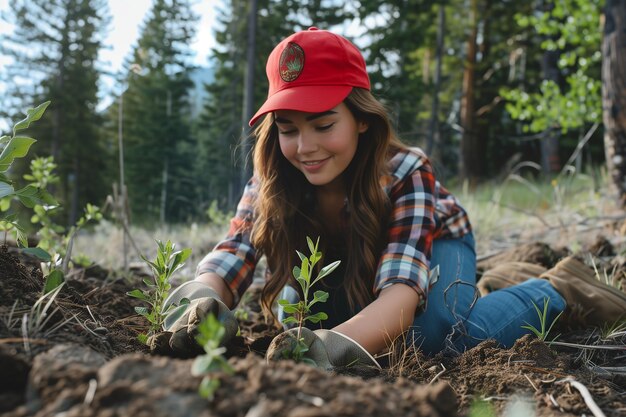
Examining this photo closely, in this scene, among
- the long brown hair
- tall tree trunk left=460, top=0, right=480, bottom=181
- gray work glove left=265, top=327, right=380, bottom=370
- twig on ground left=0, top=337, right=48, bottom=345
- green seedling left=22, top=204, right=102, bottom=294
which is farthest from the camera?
tall tree trunk left=460, top=0, right=480, bottom=181

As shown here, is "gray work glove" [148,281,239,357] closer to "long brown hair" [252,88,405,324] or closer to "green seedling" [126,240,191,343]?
"green seedling" [126,240,191,343]

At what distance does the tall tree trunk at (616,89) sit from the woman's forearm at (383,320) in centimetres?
416

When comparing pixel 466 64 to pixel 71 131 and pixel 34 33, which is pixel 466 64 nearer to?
pixel 71 131

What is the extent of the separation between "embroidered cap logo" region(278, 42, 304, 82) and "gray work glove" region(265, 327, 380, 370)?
3.69 feet

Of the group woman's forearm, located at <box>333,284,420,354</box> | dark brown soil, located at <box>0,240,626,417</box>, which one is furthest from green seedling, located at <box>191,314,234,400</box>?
woman's forearm, located at <box>333,284,420,354</box>

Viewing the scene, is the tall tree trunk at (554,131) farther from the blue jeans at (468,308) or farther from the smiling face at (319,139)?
the smiling face at (319,139)

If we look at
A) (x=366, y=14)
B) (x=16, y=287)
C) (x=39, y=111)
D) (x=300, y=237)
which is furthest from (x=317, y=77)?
(x=366, y=14)

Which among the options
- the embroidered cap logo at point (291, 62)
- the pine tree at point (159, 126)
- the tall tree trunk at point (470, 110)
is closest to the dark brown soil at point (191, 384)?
the embroidered cap logo at point (291, 62)

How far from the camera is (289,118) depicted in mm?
2285

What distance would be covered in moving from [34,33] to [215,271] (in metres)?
28.0

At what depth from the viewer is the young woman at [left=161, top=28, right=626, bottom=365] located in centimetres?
221

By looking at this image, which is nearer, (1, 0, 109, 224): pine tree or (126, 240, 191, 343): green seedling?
(126, 240, 191, 343): green seedling

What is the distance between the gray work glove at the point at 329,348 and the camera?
158cm

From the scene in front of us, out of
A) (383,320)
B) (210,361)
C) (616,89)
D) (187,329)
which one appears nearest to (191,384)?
(210,361)
